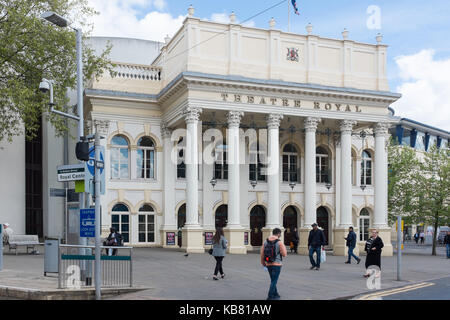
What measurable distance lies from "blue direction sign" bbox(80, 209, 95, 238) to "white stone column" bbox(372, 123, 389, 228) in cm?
2363

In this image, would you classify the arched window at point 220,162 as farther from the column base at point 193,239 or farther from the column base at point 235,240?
the column base at point 193,239

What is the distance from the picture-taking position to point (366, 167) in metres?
38.8

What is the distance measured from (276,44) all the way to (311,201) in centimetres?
913

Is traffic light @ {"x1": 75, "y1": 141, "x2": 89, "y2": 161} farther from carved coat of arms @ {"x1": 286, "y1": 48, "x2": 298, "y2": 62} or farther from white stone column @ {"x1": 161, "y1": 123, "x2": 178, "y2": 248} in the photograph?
carved coat of arms @ {"x1": 286, "y1": 48, "x2": 298, "y2": 62}

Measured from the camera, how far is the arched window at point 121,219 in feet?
105

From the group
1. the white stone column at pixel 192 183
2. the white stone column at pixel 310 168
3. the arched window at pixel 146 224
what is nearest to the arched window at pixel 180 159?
the arched window at pixel 146 224

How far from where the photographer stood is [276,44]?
103ft

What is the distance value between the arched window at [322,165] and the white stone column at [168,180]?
995 cm

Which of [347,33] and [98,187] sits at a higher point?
[347,33]

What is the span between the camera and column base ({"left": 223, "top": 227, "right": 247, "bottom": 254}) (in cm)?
2908

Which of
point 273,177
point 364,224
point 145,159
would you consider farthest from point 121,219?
point 364,224

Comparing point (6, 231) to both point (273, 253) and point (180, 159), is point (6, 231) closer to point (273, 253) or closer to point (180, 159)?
Answer: point (180, 159)
